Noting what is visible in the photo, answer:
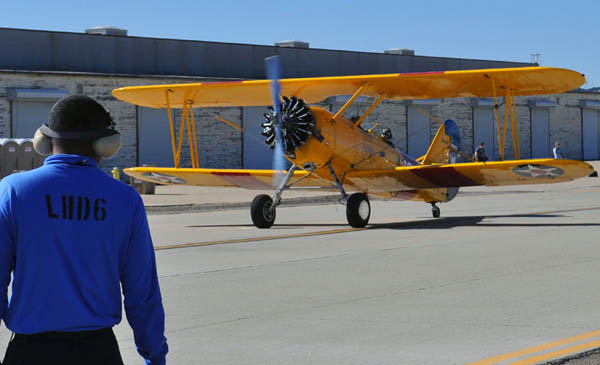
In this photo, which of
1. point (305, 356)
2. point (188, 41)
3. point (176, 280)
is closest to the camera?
point (305, 356)

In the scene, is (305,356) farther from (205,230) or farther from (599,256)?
(205,230)

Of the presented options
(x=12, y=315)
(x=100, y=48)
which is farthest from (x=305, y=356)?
(x=100, y=48)

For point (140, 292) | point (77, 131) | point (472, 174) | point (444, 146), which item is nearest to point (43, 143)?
point (77, 131)

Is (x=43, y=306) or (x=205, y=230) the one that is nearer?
(x=43, y=306)

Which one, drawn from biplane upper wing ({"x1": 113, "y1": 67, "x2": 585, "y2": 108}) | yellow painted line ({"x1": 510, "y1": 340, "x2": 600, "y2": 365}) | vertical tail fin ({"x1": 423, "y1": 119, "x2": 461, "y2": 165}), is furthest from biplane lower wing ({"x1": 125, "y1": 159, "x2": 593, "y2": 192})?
yellow painted line ({"x1": 510, "y1": 340, "x2": 600, "y2": 365})

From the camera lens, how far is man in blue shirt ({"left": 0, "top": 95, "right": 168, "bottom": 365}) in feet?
9.33

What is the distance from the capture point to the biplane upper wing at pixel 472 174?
16.1m

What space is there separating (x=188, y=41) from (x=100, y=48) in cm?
471

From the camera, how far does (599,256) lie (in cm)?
1133

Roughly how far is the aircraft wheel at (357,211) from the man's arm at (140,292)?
43.7ft

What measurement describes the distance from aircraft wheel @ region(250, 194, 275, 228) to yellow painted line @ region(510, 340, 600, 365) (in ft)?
35.9

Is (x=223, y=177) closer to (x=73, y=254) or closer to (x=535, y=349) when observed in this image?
(x=535, y=349)

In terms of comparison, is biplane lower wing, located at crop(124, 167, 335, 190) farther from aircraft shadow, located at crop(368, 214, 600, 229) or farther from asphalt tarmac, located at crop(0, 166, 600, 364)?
aircraft shadow, located at crop(368, 214, 600, 229)

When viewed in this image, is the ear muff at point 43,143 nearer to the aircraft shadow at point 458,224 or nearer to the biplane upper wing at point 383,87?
the aircraft shadow at point 458,224
